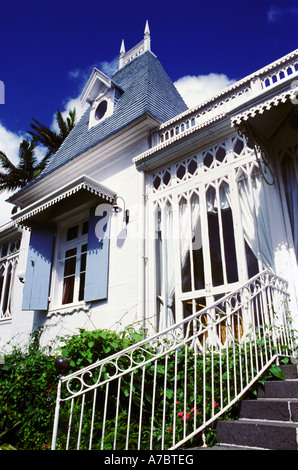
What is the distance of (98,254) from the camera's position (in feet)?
21.7

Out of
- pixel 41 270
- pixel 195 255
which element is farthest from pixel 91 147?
pixel 195 255

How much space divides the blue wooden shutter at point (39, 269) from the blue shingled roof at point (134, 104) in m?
1.88

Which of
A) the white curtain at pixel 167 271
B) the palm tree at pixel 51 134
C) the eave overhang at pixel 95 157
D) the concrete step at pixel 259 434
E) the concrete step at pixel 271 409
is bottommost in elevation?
the concrete step at pixel 259 434

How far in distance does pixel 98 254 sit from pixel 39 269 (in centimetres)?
192

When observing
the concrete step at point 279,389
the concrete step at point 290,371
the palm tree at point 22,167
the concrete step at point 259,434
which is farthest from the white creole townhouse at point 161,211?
the palm tree at point 22,167

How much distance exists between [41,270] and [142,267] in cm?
299

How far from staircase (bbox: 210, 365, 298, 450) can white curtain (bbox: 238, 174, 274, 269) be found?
1779mm

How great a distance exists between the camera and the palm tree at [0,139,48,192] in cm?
1622

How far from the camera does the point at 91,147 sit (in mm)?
7586

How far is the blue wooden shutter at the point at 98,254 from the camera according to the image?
6316mm

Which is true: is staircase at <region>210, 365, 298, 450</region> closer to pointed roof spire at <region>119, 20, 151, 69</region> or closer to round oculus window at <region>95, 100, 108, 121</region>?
round oculus window at <region>95, 100, 108, 121</region>

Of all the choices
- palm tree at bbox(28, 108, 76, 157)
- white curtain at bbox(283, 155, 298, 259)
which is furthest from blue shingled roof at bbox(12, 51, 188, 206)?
palm tree at bbox(28, 108, 76, 157)

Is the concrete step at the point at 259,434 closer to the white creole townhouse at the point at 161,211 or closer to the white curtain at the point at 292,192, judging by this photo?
the white creole townhouse at the point at 161,211
